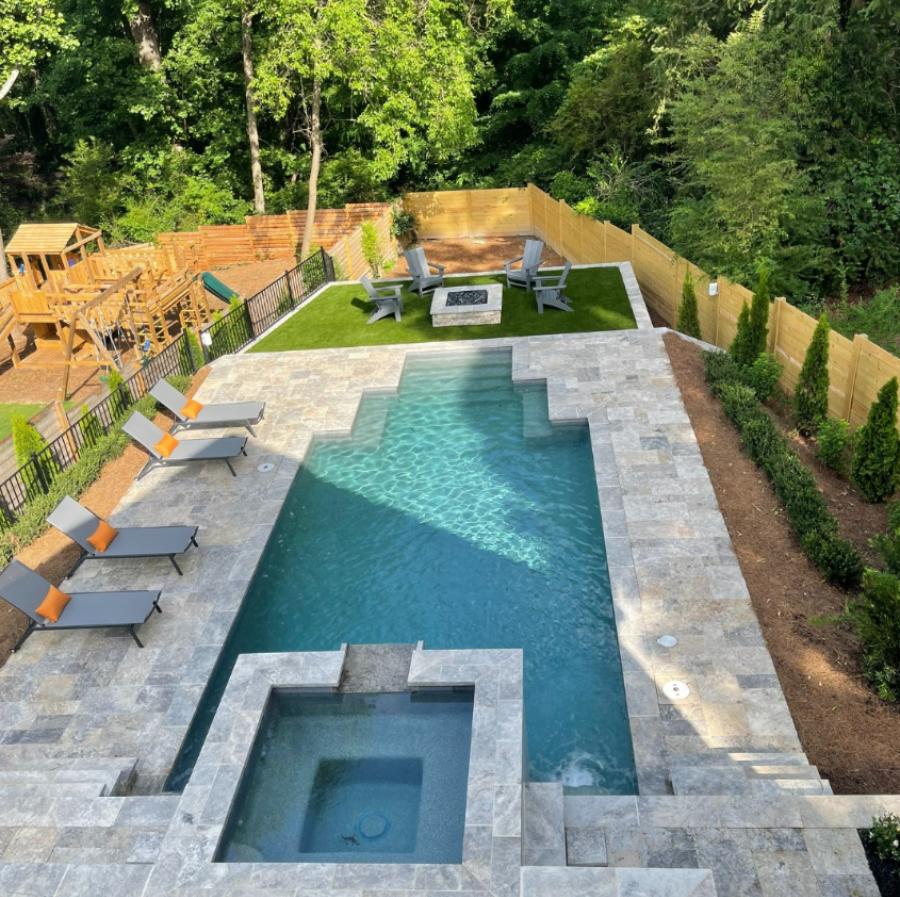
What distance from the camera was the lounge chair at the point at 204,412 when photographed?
14.9 metres

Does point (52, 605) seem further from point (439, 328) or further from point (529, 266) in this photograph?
point (529, 266)

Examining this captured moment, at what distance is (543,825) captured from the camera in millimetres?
6711

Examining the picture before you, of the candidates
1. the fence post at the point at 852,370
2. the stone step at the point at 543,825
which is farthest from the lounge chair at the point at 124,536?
the fence post at the point at 852,370

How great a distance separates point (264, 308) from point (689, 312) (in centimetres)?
1075

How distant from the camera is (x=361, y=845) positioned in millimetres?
6746

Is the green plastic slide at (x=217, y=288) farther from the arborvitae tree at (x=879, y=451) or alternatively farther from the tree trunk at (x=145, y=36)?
the arborvitae tree at (x=879, y=451)

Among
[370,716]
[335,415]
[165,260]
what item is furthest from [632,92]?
[370,716]

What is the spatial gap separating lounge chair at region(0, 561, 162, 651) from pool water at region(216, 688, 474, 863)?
3.14 m

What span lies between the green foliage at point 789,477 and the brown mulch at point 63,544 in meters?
10.6

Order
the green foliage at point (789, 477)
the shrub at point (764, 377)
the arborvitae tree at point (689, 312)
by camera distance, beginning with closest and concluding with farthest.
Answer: the green foliage at point (789, 477) → the shrub at point (764, 377) → the arborvitae tree at point (689, 312)

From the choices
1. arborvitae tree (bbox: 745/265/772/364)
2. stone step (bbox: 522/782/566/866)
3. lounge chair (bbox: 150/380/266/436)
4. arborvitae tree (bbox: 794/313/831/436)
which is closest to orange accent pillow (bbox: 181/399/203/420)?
lounge chair (bbox: 150/380/266/436)

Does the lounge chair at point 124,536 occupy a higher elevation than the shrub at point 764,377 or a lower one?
lower

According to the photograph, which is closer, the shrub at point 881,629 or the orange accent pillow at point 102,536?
the shrub at point 881,629

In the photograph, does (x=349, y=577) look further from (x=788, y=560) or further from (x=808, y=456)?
(x=808, y=456)
